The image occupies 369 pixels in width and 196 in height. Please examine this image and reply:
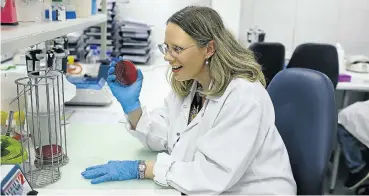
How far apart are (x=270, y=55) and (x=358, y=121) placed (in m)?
0.77

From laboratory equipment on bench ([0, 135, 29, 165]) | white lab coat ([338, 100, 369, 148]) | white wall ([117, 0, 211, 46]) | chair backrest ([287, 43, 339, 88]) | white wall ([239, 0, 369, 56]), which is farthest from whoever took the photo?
white wall ([239, 0, 369, 56])

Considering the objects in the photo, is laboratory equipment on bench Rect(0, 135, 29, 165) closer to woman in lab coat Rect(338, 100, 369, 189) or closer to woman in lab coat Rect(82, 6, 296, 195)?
woman in lab coat Rect(82, 6, 296, 195)

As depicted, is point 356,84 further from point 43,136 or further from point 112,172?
point 43,136

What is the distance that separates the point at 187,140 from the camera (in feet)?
4.13

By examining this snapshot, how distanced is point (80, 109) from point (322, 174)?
1.19 metres

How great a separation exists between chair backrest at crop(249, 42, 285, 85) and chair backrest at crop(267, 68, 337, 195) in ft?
4.44

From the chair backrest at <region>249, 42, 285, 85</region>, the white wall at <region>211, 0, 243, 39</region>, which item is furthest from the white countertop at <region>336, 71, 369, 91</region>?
the white wall at <region>211, 0, 243, 39</region>

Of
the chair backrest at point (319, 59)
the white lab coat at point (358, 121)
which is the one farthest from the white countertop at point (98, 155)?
the chair backrest at point (319, 59)

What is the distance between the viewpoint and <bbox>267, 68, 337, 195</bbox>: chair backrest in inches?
48.2

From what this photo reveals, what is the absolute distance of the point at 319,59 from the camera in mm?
2695

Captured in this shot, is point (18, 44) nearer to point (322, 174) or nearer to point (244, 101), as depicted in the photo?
point (244, 101)

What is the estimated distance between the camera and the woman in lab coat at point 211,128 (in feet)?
3.55

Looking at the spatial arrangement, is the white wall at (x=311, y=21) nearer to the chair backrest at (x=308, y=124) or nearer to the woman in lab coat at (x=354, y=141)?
the woman in lab coat at (x=354, y=141)

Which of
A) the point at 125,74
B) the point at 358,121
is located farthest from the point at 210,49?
the point at 358,121
